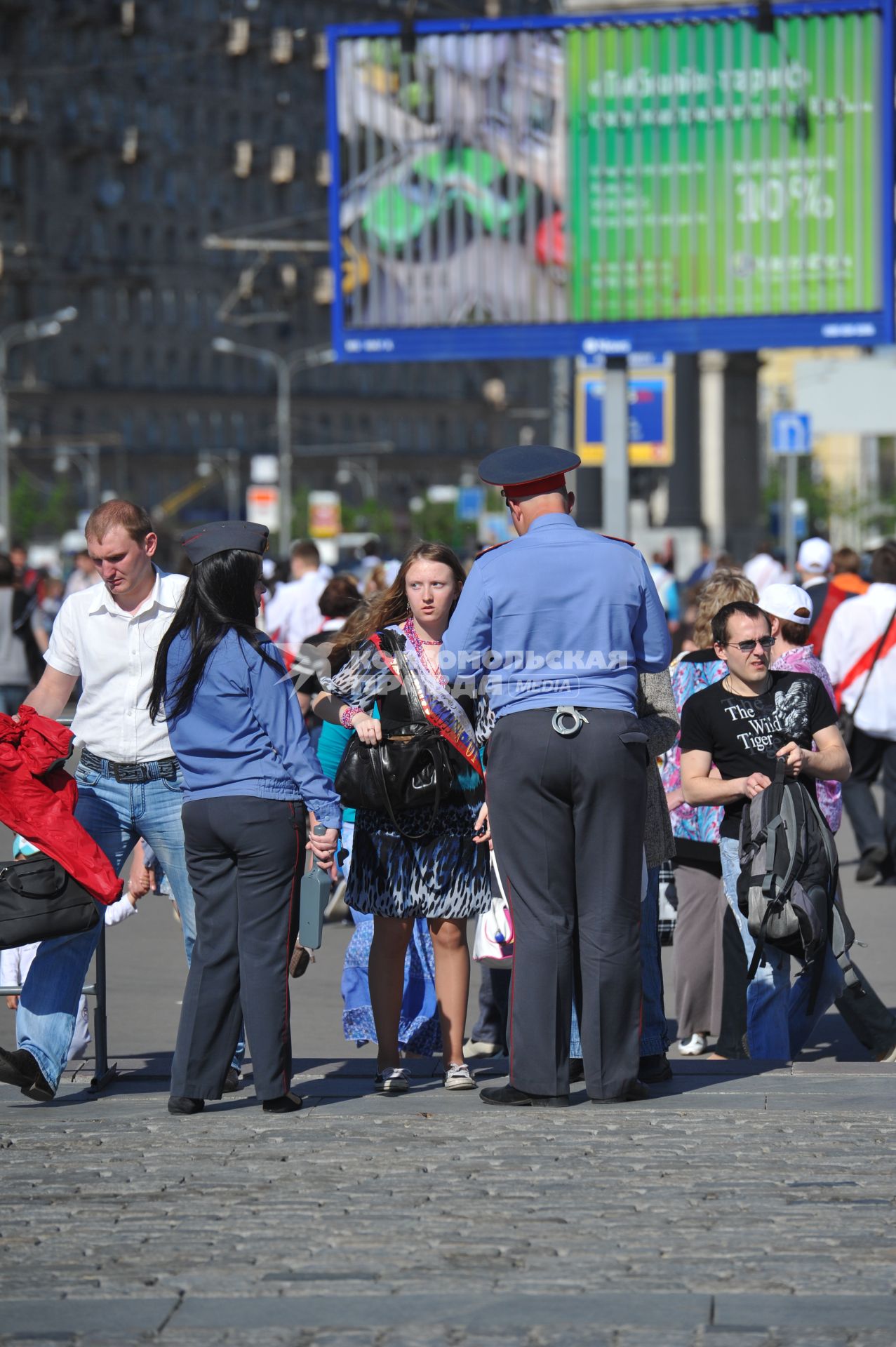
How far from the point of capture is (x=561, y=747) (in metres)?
6.73

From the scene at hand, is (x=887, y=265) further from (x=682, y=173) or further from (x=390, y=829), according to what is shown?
(x=390, y=829)

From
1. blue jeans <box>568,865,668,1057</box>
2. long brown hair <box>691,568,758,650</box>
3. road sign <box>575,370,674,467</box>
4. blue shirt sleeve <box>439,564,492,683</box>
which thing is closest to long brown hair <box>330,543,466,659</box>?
blue shirt sleeve <box>439,564,492,683</box>

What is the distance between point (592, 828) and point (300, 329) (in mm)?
106370

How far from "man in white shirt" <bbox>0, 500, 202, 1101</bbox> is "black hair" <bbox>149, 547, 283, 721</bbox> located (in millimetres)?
326

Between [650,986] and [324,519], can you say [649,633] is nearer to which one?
[650,986]

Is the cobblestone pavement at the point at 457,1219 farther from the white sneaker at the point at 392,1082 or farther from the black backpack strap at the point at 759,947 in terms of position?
the black backpack strap at the point at 759,947

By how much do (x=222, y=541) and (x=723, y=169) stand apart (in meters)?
13.2

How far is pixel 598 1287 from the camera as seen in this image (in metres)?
5.14

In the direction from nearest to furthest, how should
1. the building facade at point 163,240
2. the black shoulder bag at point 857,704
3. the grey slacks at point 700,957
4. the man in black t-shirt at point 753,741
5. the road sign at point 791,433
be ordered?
the man in black t-shirt at point 753,741 → the grey slacks at point 700,957 → the black shoulder bag at point 857,704 → the road sign at point 791,433 → the building facade at point 163,240

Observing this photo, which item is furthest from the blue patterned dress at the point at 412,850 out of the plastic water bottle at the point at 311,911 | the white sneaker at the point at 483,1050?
the white sneaker at the point at 483,1050

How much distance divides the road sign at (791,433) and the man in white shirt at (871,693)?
11.7 meters

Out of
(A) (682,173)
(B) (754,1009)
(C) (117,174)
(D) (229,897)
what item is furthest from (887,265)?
(C) (117,174)

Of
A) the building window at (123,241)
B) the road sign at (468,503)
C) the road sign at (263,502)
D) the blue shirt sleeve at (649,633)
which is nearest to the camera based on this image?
the blue shirt sleeve at (649,633)

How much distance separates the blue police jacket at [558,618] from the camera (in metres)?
6.75
